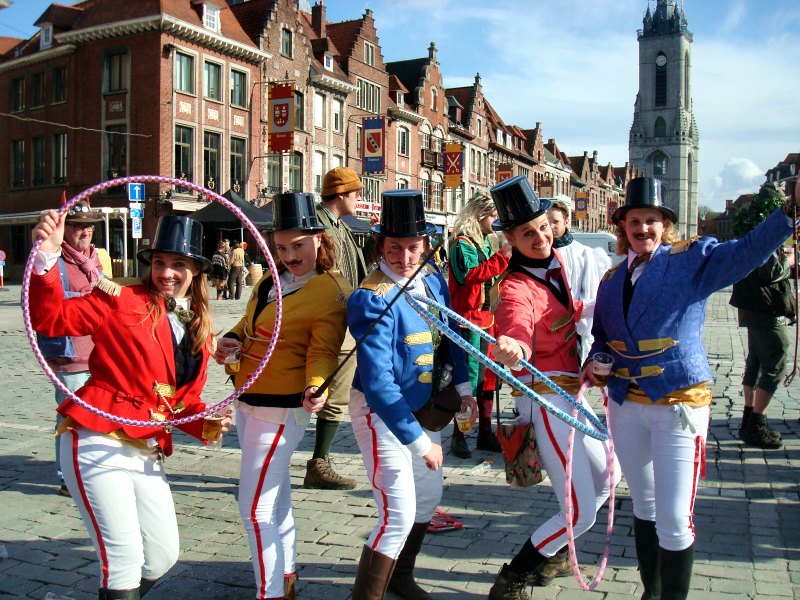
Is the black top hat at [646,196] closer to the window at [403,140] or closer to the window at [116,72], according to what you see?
the window at [116,72]

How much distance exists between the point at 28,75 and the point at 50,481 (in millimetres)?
35139

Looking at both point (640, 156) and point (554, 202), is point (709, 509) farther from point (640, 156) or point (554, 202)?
point (640, 156)

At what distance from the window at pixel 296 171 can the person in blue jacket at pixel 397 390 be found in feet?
113

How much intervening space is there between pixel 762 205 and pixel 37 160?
35.6 meters

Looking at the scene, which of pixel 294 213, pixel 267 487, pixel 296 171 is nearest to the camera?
pixel 267 487

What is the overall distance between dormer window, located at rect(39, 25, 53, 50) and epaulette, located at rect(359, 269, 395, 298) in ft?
115

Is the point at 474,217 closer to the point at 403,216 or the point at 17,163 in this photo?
the point at 403,216

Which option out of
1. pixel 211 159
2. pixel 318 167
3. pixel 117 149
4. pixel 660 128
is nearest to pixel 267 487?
pixel 211 159

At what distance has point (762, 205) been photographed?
6.03 meters

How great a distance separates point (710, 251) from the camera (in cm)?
318

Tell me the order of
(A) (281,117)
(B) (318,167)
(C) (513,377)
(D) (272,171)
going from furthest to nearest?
(B) (318,167)
(D) (272,171)
(A) (281,117)
(C) (513,377)

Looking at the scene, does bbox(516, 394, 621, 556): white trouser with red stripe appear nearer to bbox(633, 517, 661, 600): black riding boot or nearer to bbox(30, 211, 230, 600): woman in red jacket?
bbox(633, 517, 661, 600): black riding boot

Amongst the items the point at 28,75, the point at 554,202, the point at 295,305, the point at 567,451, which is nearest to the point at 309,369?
the point at 295,305

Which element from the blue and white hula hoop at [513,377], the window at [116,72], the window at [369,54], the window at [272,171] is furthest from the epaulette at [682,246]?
the window at [369,54]
